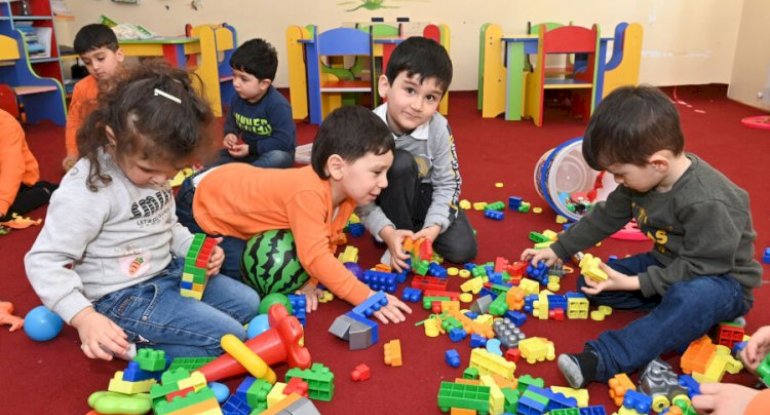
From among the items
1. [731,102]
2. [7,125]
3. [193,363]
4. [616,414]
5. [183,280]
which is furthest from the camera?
[731,102]

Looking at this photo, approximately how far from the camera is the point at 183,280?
51.8 inches

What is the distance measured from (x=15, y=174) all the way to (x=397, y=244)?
4.69ft

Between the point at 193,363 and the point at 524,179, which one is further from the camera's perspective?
the point at 524,179

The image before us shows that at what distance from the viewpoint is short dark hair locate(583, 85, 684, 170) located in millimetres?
1174

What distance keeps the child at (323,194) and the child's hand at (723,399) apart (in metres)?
0.66

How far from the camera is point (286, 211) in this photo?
1.47 meters

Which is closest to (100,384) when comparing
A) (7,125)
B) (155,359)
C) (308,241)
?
(155,359)

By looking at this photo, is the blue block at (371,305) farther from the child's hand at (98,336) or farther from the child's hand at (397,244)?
the child's hand at (98,336)

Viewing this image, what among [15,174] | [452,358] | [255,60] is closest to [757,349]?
[452,358]

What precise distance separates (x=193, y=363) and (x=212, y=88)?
3129 mm

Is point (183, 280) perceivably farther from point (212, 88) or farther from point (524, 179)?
point (212, 88)

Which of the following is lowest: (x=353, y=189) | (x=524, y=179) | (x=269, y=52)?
(x=524, y=179)

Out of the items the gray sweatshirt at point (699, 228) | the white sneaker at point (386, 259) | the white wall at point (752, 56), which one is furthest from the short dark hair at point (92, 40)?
the white wall at point (752, 56)

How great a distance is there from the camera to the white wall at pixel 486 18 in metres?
4.52
